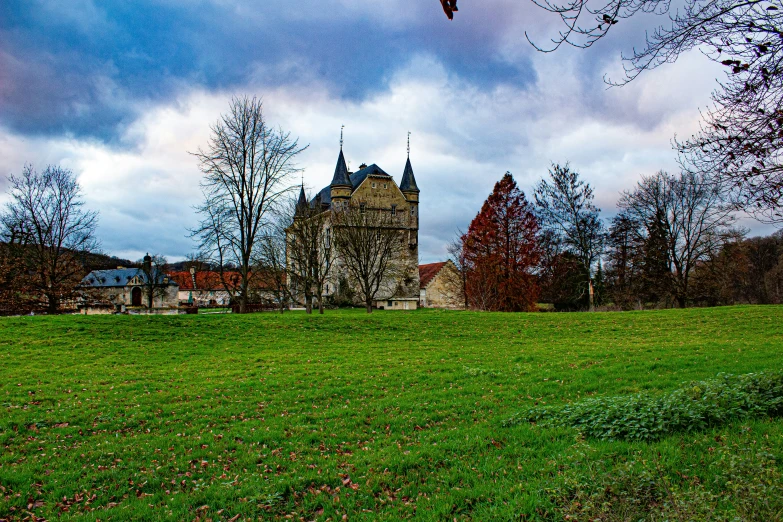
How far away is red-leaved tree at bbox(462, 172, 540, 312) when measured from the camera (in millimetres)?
36781

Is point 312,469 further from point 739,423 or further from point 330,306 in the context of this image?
point 330,306

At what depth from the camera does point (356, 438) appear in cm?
700

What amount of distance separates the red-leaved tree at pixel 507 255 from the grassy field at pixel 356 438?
19806 mm

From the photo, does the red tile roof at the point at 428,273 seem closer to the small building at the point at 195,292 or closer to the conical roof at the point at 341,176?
the conical roof at the point at 341,176

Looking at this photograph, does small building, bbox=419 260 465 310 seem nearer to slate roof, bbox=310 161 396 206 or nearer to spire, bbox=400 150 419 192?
spire, bbox=400 150 419 192

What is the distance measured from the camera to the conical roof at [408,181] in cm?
6091

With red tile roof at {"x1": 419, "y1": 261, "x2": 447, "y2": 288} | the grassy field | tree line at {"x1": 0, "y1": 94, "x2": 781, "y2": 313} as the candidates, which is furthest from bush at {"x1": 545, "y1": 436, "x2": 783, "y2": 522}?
red tile roof at {"x1": 419, "y1": 261, "x2": 447, "y2": 288}

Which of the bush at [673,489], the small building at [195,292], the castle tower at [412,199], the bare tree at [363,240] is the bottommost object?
the bush at [673,489]

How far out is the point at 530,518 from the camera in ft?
13.5

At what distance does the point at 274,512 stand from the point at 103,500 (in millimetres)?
2140

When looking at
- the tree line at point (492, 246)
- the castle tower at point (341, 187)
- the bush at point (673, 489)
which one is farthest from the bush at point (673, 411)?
the castle tower at point (341, 187)

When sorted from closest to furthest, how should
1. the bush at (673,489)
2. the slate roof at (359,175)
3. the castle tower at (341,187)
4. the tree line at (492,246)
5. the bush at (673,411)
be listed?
the bush at (673,489) → the bush at (673,411) → the tree line at (492,246) → the castle tower at (341,187) → the slate roof at (359,175)

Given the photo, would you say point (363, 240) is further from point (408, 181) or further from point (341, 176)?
→ point (408, 181)

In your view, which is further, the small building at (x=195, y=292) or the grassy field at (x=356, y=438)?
the small building at (x=195, y=292)
